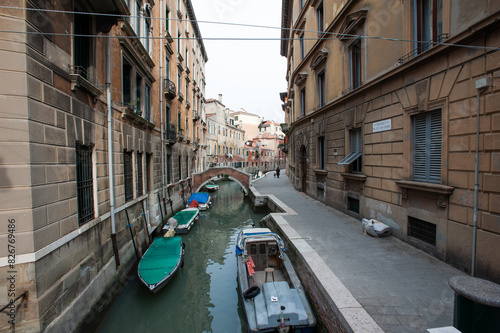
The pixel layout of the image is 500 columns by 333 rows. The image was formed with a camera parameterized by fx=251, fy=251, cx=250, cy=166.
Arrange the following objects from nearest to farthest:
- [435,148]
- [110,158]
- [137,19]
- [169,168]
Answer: [435,148], [110,158], [137,19], [169,168]

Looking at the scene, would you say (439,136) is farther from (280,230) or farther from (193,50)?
(193,50)

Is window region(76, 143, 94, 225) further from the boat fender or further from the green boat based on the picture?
the boat fender

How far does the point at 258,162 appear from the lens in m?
57.3

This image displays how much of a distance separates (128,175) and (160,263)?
345 cm

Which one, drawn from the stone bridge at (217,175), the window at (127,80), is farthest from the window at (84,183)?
the stone bridge at (217,175)

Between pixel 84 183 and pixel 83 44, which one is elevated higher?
pixel 83 44

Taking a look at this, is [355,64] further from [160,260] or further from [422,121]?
[160,260]

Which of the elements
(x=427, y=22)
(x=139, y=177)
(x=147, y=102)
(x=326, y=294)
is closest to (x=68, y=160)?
(x=139, y=177)

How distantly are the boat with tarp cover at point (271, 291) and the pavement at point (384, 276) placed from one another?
0.72m

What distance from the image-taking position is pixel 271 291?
5441mm

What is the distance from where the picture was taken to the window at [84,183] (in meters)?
5.69

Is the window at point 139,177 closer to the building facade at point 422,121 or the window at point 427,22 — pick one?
the building facade at point 422,121

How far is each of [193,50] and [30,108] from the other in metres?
22.3

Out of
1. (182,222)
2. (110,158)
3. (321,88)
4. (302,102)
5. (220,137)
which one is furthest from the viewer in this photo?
(220,137)
